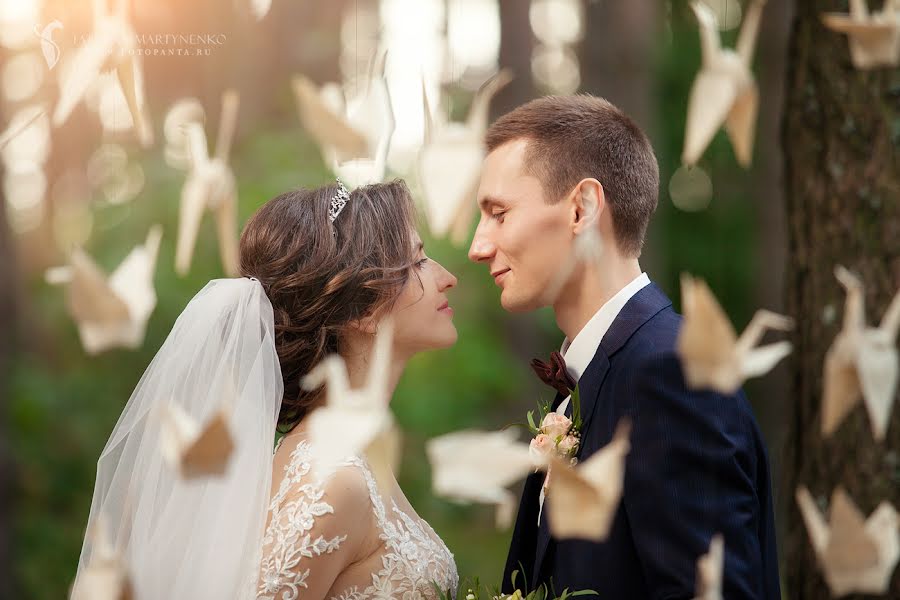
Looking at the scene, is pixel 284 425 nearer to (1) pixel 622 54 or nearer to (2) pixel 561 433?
(2) pixel 561 433

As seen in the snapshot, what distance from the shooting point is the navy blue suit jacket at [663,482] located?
89.4 inches

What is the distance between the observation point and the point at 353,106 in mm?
1243

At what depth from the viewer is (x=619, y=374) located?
100 inches

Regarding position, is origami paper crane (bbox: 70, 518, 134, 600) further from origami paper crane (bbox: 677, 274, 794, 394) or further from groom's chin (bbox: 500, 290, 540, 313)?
groom's chin (bbox: 500, 290, 540, 313)

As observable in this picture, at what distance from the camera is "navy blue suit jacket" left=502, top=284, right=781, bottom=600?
2.27 metres

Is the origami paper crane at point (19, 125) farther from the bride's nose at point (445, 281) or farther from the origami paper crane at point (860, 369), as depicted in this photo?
the bride's nose at point (445, 281)

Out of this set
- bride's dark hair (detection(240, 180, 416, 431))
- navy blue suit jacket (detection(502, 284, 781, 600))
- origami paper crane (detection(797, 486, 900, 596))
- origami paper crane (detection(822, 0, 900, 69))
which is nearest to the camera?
origami paper crane (detection(822, 0, 900, 69))

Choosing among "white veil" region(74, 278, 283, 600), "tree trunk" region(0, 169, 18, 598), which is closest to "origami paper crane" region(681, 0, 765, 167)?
"white veil" region(74, 278, 283, 600)

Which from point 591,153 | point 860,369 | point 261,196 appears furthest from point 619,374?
point 261,196

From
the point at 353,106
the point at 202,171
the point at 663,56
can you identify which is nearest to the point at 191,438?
the point at 202,171

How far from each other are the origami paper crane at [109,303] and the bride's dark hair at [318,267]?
6.22ft

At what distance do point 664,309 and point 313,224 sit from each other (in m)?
1.16

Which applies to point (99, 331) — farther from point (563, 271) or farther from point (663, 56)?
point (663, 56)

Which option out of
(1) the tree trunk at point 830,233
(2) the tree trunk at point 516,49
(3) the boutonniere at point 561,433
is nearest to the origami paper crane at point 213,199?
(3) the boutonniere at point 561,433
